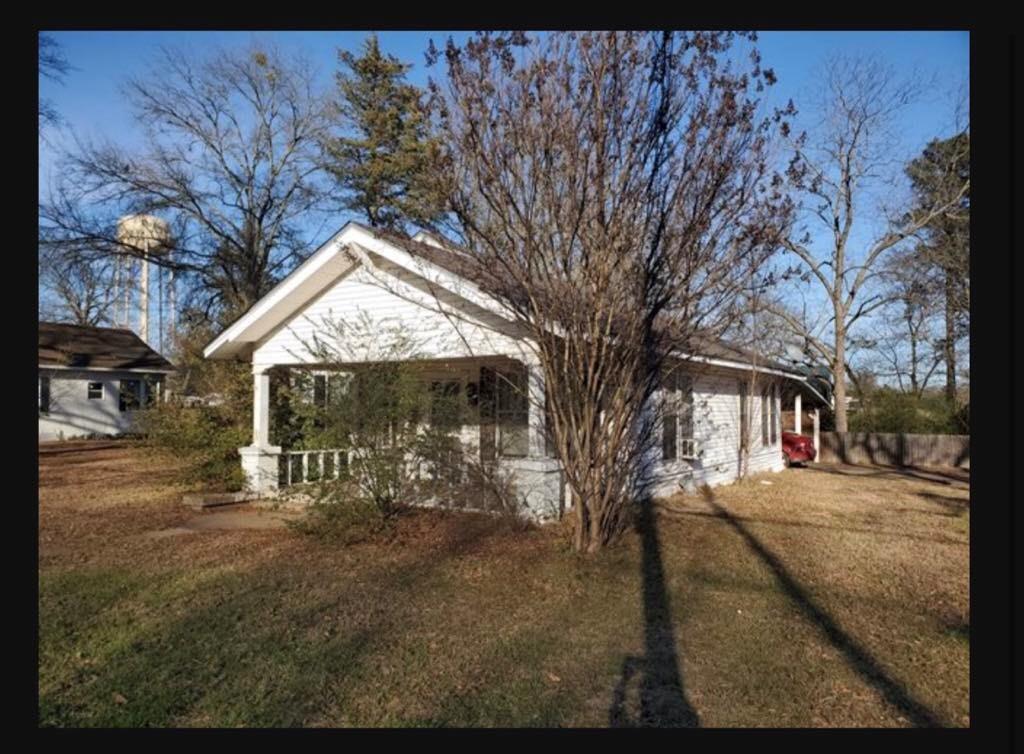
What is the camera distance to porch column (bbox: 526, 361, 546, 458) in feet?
27.3

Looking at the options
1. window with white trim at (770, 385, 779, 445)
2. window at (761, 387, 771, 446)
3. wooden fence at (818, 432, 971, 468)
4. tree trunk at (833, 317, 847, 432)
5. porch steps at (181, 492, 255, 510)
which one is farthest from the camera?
tree trunk at (833, 317, 847, 432)

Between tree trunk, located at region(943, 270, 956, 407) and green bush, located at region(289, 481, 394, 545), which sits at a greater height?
tree trunk, located at region(943, 270, 956, 407)

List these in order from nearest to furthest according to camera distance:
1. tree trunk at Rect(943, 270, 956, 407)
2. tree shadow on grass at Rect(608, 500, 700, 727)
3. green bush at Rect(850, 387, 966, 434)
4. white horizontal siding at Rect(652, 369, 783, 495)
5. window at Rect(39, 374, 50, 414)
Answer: tree shadow on grass at Rect(608, 500, 700, 727) → white horizontal siding at Rect(652, 369, 783, 495) → tree trunk at Rect(943, 270, 956, 407) → green bush at Rect(850, 387, 966, 434) → window at Rect(39, 374, 50, 414)

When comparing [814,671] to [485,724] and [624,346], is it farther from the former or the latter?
[624,346]

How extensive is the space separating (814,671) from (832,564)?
329 centimetres

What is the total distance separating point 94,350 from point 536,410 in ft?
85.6

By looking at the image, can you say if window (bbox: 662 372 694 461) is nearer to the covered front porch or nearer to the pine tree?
the covered front porch

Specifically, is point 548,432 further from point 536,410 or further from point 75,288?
point 75,288

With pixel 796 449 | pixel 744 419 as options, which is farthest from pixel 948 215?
pixel 744 419

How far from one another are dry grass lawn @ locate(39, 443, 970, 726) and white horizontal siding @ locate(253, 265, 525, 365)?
7.94 ft

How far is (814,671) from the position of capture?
14.6 ft

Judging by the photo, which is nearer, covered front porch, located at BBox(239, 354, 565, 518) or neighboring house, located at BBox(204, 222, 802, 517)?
covered front porch, located at BBox(239, 354, 565, 518)

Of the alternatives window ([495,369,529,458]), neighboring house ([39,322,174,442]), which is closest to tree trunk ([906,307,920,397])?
window ([495,369,529,458])

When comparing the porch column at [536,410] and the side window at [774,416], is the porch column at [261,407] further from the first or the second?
the side window at [774,416]
